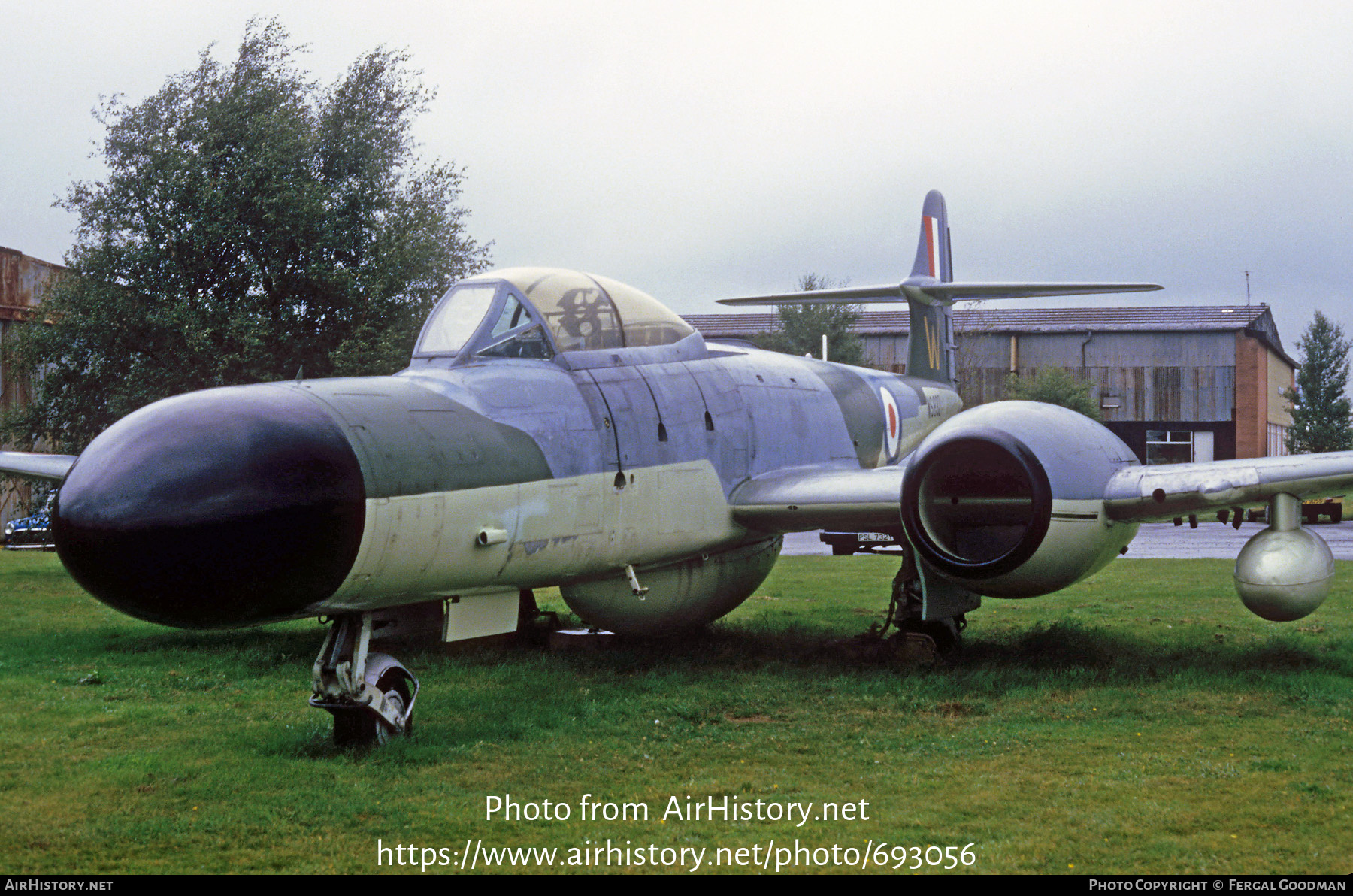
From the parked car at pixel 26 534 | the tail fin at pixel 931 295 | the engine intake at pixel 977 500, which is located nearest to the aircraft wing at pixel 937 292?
the tail fin at pixel 931 295

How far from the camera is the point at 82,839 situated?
17.0 ft

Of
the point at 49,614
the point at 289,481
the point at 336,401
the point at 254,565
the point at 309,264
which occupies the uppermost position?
the point at 309,264

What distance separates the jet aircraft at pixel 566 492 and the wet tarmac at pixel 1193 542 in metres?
9.09

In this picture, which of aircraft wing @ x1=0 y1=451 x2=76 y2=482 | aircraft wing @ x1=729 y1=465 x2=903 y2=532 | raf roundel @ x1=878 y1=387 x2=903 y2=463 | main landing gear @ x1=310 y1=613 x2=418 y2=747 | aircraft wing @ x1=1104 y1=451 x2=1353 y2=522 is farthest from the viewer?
raf roundel @ x1=878 y1=387 x2=903 y2=463

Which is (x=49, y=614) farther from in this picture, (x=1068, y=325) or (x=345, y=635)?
(x=1068, y=325)

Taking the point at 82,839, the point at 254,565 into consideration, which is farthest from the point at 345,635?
the point at 82,839

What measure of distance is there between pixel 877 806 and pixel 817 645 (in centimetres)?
521

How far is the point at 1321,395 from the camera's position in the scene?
49812 millimetres

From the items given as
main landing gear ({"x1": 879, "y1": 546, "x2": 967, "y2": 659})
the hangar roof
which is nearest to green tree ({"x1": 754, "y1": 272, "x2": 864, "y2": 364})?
the hangar roof

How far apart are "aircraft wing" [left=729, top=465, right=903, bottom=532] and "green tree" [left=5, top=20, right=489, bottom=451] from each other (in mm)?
9905

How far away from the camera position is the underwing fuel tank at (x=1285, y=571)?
8.39 metres

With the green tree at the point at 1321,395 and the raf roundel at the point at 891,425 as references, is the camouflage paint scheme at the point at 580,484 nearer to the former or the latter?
the raf roundel at the point at 891,425

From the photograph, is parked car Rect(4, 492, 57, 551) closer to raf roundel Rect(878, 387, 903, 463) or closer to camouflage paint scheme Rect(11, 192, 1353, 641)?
camouflage paint scheme Rect(11, 192, 1353, 641)

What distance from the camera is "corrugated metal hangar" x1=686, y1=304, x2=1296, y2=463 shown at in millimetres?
45719
